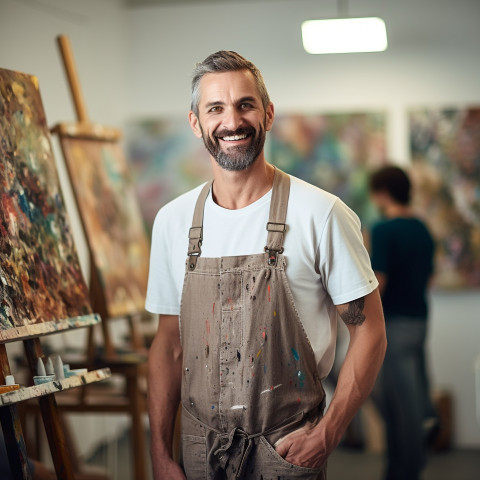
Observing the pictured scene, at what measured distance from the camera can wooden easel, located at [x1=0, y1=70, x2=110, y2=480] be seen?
1.89 m

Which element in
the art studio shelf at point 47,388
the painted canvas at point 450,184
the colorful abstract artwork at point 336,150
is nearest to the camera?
the art studio shelf at point 47,388

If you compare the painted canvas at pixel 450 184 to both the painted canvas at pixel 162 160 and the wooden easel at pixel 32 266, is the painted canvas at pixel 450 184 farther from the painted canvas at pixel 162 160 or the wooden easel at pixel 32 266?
the wooden easel at pixel 32 266

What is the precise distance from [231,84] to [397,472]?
2496 millimetres

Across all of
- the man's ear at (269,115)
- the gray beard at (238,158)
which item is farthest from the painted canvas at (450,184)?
the gray beard at (238,158)

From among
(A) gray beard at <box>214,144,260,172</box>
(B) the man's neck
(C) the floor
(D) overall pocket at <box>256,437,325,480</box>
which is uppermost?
(A) gray beard at <box>214,144,260,172</box>

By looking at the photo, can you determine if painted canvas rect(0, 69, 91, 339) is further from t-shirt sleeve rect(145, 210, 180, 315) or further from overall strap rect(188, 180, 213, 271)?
overall strap rect(188, 180, 213, 271)

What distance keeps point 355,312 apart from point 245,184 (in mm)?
442

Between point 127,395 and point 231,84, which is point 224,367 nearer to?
point 231,84

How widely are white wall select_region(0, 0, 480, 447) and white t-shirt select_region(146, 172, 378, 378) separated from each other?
309cm

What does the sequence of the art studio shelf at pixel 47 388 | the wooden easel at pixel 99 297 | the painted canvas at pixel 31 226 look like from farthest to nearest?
the wooden easel at pixel 99 297, the painted canvas at pixel 31 226, the art studio shelf at pixel 47 388

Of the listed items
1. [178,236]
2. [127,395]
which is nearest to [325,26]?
[127,395]

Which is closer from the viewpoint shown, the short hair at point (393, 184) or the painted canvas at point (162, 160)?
the short hair at point (393, 184)

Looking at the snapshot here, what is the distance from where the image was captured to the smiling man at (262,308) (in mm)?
1841

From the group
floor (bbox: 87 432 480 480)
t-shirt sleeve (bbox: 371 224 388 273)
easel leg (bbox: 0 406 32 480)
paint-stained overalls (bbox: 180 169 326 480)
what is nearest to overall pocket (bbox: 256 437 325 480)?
paint-stained overalls (bbox: 180 169 326 480)
